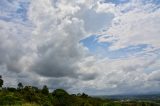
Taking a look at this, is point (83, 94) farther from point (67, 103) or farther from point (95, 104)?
point (67, 103)

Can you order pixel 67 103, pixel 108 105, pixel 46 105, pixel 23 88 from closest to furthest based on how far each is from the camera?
1. pixel 46 105
2. pixel 67 103
3. pixel 23 88
4. pixel 108 105

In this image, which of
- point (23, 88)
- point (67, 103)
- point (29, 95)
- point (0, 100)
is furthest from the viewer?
point (23, 88)

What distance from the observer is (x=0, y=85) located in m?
134

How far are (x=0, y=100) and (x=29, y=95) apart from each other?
1571 inches

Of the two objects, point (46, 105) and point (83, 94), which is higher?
point (83, 94)

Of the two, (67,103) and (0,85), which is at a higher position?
(0,85)

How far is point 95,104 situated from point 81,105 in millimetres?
24540

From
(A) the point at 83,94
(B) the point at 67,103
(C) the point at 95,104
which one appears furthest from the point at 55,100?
(A) the point at 83,94

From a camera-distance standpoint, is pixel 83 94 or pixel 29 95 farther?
pixel 83 94

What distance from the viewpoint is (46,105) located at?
9944 centimetres

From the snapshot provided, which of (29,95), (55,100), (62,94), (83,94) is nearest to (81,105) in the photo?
(62,94)

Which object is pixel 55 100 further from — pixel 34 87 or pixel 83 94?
pixel 83 94

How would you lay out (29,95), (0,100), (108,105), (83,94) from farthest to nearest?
(83,94) → (108,105) → (29,95) → (0,100)

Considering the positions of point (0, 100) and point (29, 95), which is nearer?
point (0, 100)
